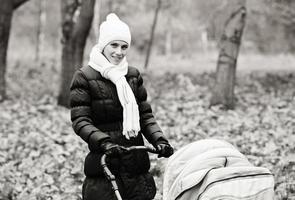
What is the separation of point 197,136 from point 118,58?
549 centimetres

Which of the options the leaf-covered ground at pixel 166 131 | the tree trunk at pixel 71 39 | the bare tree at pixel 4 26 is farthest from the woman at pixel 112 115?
the bare tree at pixel 4 26

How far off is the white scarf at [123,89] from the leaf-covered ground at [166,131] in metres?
2.87

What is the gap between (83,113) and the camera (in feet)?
13.9

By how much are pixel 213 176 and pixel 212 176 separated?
0.4 inches

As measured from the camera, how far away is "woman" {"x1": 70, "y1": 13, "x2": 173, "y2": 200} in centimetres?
424

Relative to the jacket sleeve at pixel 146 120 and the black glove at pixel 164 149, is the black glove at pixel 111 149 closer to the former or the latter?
the black glove at pixel 164 149

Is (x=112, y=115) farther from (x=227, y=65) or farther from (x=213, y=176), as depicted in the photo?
(x=227, y=65)

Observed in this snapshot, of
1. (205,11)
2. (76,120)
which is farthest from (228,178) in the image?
(205,11)

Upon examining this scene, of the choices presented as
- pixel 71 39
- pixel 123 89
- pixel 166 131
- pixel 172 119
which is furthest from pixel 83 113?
pixel 71 39

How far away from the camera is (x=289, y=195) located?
639cm

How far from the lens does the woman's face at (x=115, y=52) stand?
438cm

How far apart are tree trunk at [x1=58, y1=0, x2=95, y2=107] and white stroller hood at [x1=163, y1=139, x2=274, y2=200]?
8.24m

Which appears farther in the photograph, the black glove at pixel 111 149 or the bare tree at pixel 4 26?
the bare tree at pixel 4 26

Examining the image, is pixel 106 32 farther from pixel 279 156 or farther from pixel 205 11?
pixel 205 11
